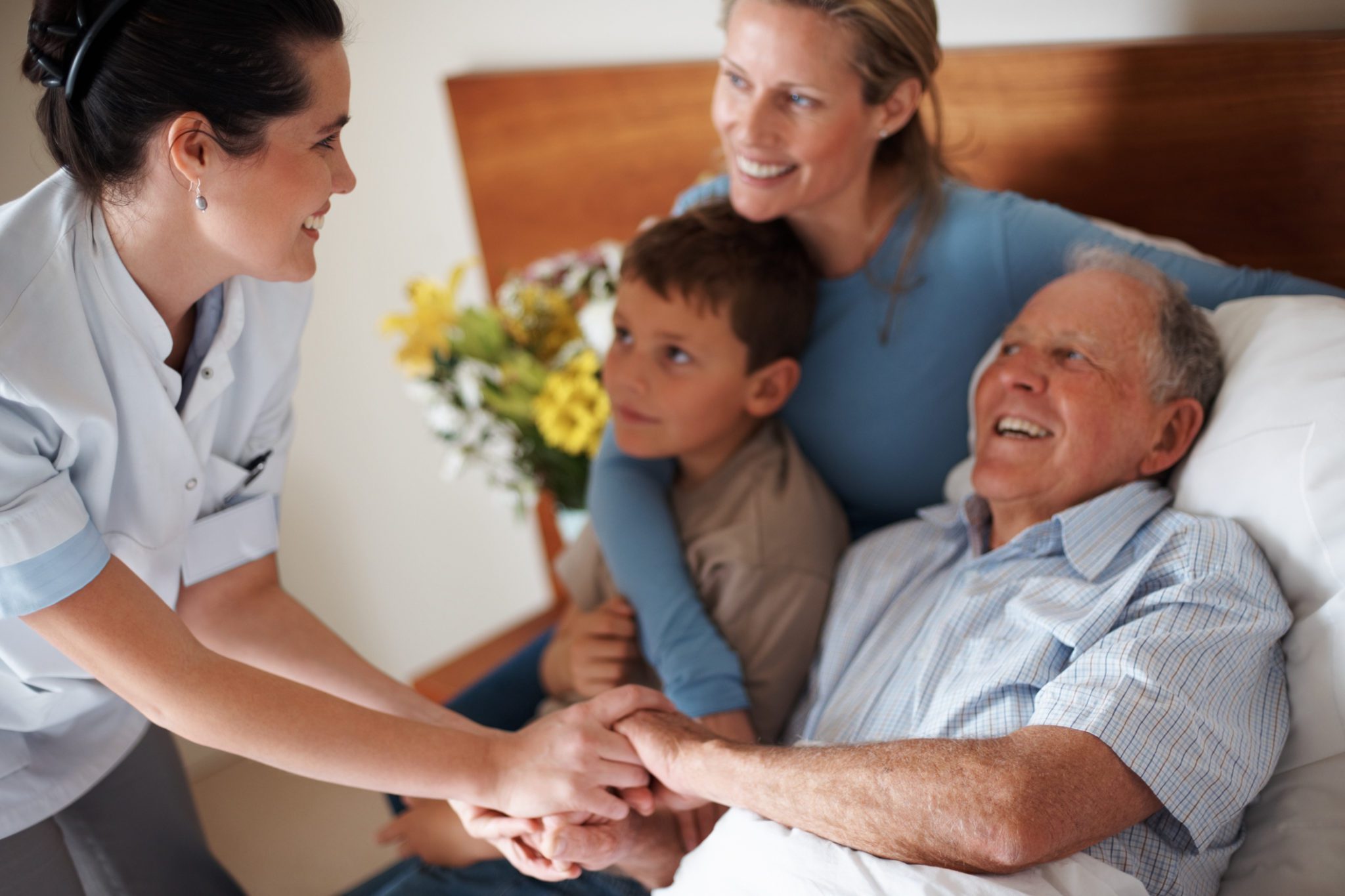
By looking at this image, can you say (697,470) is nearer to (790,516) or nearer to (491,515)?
(790,516)

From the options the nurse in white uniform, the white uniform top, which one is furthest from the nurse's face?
the white uniform top

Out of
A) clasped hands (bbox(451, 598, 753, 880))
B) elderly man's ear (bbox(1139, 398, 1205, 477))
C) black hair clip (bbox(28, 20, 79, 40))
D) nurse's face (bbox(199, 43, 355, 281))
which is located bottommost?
clasped hands (bbox(451, 598, 753, 880))

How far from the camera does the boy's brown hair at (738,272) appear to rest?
1553 mm

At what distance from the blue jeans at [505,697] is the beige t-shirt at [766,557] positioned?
28 cm

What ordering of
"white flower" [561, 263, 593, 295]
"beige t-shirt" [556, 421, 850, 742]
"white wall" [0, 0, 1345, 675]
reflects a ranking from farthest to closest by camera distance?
"white wall" [0, 0, 1345, 675]
"white flower" [561, 263, 593, 295]
"beige t-shirt" [556, 421, 850, 742]

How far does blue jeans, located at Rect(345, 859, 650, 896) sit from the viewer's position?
1469mm

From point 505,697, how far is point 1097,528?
39.4 inches

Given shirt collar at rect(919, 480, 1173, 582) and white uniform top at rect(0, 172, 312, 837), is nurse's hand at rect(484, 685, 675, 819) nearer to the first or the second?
white uniform top at rect(0, 172, 312, 837)

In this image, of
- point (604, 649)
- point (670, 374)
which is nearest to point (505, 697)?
point (604, 649)

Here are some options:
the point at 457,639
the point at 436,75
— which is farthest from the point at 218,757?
the point at 436,75

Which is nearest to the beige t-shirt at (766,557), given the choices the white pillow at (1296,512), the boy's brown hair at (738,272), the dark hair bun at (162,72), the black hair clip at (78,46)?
the boy's brown hair at (738,272)

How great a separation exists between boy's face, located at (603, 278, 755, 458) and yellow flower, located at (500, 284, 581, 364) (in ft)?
1.05

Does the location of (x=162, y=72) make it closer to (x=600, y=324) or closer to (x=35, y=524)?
(x=35, y=524)

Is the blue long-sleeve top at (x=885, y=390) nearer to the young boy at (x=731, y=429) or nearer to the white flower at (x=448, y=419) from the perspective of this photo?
the young boy at (x=731, y=429)
